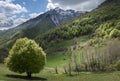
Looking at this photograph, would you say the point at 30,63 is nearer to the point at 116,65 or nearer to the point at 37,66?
the point at 37,66

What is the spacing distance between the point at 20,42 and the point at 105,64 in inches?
3606

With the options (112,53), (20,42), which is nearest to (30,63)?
(20,42)

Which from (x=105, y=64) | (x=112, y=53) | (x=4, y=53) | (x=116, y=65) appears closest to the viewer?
(x=116, y=65)

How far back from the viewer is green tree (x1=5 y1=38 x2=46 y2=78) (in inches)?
3187

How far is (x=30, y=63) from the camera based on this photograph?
265 ft

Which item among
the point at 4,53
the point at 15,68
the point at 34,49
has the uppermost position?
the point at 4,53

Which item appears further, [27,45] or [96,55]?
[96,55]

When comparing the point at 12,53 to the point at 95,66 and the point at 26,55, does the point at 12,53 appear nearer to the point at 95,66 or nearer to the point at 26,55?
the point at 26,55

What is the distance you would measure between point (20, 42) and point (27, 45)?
3410mm

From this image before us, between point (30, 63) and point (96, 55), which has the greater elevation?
point (96, 55)

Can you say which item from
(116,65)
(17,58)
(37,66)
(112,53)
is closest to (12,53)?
(17,58)

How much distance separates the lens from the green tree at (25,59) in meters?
80.9

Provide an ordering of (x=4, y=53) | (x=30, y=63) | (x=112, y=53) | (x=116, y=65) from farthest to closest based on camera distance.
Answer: (x=4, y=53)
(x=112, y=53)
(x=116, y=65)
(x=30, y=63)

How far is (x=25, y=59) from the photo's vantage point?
80.4 m
